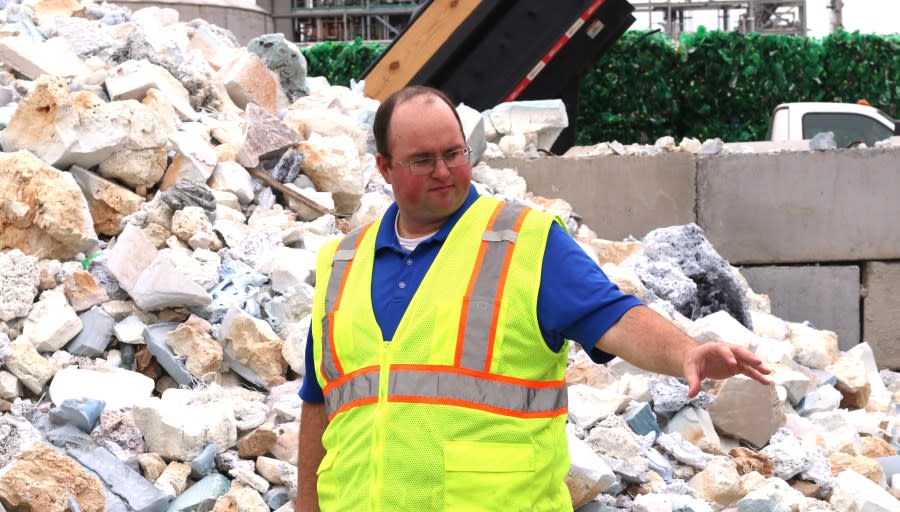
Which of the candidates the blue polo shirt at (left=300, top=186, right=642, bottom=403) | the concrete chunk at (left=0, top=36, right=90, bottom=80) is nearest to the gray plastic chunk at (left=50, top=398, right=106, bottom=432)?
the blue polo shirt at (left=300, top=186, right=642, bottom=403)

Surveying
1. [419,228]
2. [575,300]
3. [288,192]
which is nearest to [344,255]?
[419,228]

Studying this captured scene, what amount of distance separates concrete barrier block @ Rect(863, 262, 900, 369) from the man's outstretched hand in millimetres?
5601

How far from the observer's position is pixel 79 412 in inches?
162

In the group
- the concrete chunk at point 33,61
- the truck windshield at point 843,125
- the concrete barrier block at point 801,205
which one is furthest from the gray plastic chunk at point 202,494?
the truck windshield at point 843,125

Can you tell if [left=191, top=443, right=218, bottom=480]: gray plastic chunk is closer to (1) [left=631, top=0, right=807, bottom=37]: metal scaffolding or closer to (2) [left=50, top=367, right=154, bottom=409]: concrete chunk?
(2) [left=50, top=367, right=154, bottom=409]: concrete chunk

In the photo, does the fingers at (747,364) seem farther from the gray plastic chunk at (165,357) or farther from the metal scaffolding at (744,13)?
the metal scaffolding at (744,13)

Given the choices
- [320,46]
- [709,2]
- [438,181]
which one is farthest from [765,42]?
[709,2]

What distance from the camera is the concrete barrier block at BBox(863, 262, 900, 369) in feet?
23.8

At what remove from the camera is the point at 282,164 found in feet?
20.7

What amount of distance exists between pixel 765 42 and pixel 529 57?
19.8 ft

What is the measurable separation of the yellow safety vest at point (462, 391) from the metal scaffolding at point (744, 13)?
3204 cm

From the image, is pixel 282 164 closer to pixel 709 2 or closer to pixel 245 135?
pixel 245 135

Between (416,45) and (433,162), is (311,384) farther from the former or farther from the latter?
(416,45)

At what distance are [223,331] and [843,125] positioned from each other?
23.1 feet
